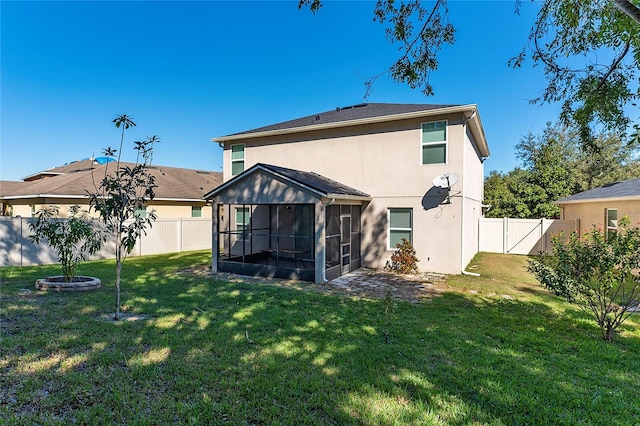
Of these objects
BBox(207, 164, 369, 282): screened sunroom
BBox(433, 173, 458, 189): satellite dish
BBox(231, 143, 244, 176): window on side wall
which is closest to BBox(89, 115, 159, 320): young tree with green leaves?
BBox(207, 164, 369, 282): screened sunroom

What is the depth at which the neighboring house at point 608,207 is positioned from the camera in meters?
10.6

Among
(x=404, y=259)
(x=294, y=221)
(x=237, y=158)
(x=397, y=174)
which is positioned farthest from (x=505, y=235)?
(x=237, y=158)

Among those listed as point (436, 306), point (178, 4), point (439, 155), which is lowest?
point (436, 306)

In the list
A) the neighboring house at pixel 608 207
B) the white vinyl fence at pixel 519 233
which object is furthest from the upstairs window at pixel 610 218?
the white vinyl fence at pixel 519 233

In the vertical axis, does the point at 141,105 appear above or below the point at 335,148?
above

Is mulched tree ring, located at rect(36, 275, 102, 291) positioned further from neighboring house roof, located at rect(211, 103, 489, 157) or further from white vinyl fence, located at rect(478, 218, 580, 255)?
white vinyl fence, located at rect(478, 218, 580, 255)

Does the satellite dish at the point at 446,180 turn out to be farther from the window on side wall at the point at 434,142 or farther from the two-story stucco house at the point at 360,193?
the window on side wall at the point at 434,142

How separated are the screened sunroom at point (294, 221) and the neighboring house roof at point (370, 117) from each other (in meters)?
2.44

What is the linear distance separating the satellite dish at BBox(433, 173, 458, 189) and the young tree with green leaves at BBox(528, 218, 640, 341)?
4.62 meters

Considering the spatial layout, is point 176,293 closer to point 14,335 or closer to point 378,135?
point 14,335

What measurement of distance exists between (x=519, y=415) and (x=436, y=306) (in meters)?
3.81

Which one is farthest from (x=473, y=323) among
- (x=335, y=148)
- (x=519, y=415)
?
(x=335, y=148)

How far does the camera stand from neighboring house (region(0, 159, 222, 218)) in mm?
15045

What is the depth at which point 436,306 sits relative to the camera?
6.78 m
